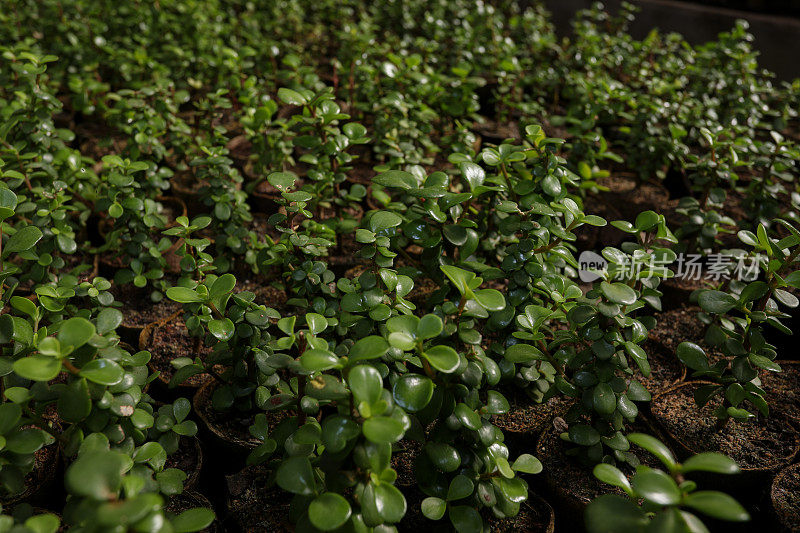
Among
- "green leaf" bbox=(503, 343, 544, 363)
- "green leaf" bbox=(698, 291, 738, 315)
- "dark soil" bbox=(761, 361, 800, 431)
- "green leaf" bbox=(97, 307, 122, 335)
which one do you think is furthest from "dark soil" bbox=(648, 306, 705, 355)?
"green leaf" bbox=(97, 307, 122, 335)

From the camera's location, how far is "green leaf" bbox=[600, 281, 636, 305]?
3.06 ft

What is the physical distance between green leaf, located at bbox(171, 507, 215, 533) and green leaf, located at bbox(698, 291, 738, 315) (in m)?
0.94

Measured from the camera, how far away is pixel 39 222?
1.41m

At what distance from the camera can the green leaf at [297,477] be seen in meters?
0.80

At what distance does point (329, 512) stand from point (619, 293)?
1.96 ft

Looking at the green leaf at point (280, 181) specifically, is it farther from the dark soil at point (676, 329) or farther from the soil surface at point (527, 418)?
the dark soil at point (676, 329)

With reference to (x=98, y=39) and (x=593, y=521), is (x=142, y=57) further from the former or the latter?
(x=593, y=521)

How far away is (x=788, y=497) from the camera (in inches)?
45.9

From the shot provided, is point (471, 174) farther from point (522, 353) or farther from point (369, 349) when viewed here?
point (369, 349)

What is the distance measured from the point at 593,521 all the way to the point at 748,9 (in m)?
4.83

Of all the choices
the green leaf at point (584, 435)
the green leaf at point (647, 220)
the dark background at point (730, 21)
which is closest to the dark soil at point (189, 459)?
the green leaf at point (584, 435)

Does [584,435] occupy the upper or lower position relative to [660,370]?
upper

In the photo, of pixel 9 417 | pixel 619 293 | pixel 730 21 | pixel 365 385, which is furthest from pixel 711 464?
pixel 730 21

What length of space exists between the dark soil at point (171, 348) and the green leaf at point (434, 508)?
723 mm
